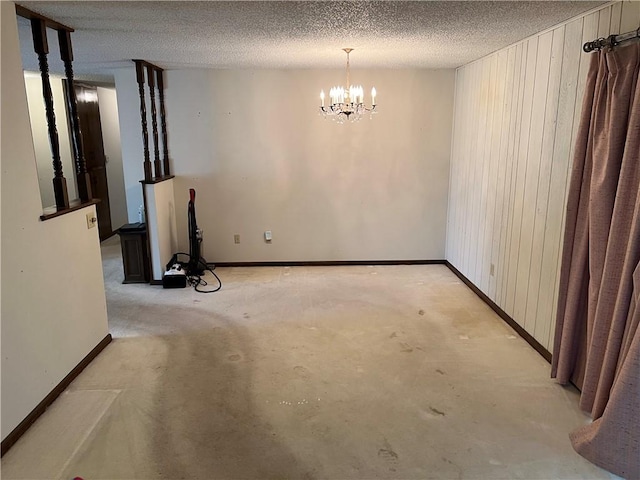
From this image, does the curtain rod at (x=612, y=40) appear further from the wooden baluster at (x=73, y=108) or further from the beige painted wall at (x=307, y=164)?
the wooden baluster at (x=73, y=108)

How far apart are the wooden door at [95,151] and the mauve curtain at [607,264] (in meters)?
6.08

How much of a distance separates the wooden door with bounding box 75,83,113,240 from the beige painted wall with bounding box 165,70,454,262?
2.07 meters

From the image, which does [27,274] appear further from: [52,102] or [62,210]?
[52,102]

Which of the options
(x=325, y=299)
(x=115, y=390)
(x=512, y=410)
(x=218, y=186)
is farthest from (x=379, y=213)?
(x=115, y=390)

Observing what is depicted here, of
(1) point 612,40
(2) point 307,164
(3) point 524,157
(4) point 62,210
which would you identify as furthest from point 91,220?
(1) point 612,40

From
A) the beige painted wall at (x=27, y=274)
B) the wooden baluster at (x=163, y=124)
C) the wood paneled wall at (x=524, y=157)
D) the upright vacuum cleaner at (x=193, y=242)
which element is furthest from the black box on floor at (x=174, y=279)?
the wood paneled wall at (x=524, y=157)

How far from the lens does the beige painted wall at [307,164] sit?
5.21m

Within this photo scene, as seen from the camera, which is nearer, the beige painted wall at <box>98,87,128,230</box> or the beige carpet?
the beige carpet

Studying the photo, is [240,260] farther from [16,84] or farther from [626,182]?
[626,182]

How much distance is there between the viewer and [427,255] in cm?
568

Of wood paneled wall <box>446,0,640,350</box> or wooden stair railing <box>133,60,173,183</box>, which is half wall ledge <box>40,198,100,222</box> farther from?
wood paneled wall <box>446,0,640,350</box>

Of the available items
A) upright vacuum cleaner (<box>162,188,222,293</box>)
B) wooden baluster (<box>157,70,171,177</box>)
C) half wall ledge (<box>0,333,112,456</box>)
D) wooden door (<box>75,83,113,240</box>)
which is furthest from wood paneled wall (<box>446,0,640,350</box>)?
wooden door (<box>75,83,113,240</box>)

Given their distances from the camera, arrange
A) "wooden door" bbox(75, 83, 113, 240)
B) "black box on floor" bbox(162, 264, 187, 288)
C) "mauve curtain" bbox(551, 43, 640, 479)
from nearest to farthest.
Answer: "mauve curtain" bbox(551, 43, 640, 479)
"black box on floor" bbox(162, 264, 187, 288)
"wooden door" bbox(75, 83, 113, 240)

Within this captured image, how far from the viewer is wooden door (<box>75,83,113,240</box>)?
6.53 m
